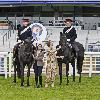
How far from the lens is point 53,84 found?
17.5 meters

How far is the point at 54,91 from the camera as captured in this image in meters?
16.1

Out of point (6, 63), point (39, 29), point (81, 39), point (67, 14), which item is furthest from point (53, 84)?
point (67, 14)

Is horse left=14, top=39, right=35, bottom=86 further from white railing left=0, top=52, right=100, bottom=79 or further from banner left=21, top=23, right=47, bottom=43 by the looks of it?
white railing left=0, top=52, right=100, bottom=79

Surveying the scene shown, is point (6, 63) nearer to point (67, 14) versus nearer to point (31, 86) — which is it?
point (31, 86)

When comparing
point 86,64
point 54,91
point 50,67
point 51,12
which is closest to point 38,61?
point 50,67

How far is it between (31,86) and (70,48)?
2224mm

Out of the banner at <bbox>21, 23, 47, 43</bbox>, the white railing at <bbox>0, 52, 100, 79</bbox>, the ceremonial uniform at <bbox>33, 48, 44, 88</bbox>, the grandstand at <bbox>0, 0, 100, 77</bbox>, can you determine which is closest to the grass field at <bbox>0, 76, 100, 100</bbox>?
the ceremonial uniform at <bbox>33, 48, 44, 88</bbox>

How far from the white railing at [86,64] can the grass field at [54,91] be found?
8.41 feet

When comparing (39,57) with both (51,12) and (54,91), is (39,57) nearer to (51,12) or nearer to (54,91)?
(54,91)

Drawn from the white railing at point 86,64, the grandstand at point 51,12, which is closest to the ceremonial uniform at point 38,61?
the white railing at point 86,64

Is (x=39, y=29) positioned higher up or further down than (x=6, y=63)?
higher up

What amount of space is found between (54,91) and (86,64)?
21.8ft

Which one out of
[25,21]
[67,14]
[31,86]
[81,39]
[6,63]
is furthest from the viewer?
[67,14]

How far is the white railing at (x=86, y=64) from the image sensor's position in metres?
21.5
